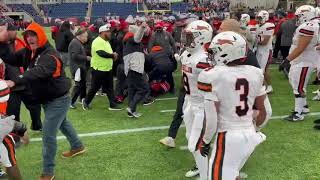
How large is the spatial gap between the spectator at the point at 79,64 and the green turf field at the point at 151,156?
A: 4.04ft

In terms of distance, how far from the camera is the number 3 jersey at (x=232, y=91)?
3334 mm

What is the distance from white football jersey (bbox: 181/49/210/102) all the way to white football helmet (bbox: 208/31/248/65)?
959mm

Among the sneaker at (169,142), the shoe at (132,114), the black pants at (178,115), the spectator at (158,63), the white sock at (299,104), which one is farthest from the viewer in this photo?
the spectator at (158,63)

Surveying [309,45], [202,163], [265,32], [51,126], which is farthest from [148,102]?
[202,163]

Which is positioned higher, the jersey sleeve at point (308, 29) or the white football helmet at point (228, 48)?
the white football helmet at point (228, 48)

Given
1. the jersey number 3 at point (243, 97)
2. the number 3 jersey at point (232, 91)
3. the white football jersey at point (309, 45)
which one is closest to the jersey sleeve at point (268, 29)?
the white football jersey at point (309, 45)

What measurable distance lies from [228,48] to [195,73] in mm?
1172

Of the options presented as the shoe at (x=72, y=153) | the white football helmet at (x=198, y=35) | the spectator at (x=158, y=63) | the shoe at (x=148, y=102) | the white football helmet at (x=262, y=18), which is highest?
the white football helmet at (x=198, y=35)

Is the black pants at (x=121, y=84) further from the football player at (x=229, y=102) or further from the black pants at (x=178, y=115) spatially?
the football player at (x=229, y=102)

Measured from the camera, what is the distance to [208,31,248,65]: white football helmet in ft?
11.1

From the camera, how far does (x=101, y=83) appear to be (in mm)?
8305

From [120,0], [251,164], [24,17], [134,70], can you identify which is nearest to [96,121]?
[134,70]

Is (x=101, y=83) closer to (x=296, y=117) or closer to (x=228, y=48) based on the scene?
(x=296, y=117)

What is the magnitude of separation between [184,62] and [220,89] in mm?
1328
